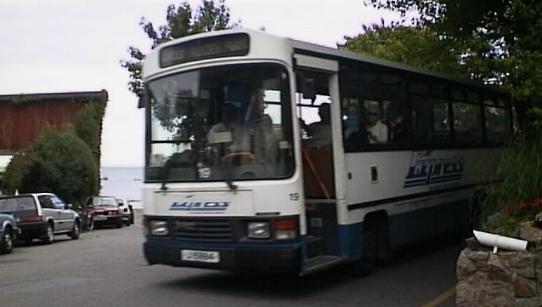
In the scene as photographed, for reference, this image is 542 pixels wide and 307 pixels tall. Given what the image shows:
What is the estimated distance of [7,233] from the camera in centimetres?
2016

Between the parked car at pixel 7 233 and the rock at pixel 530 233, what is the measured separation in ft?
49.5

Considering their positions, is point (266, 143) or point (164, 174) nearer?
point (266, 143)

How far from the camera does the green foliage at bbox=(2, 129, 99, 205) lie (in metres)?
31.9

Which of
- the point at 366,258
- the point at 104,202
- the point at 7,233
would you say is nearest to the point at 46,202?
the point at 7,233

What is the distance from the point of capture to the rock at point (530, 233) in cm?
800

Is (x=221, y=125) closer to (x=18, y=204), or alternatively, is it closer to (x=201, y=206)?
(x=201, y=206)

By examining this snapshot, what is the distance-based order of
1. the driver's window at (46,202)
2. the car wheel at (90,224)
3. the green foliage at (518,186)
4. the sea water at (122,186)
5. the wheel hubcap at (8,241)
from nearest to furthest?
the green foliage at (518,186) < the wheel hubcap at (8,241) < the driver's window at (46,202) < the car wheel at (90,224) < the sea water at (122,186)

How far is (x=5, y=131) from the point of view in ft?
136

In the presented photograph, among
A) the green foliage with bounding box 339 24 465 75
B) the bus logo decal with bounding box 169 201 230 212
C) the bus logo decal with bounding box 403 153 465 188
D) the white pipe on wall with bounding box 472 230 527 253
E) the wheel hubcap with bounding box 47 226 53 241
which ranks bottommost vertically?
the wheel hubcap with bounding box 47 226 53 241

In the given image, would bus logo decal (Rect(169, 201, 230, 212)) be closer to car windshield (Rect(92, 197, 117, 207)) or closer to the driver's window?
the driver's window

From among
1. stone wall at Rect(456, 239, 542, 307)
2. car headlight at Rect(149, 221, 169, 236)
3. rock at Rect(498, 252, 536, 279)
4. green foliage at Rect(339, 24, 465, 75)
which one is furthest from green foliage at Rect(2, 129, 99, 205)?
rock at Rect(498, 252, 536, 279)

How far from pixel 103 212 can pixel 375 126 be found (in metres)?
24.8

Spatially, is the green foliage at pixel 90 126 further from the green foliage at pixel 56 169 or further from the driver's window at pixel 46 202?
the driver's window at pixel 46 202

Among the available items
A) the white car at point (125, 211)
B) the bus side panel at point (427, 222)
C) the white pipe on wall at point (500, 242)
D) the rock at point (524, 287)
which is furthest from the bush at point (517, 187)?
the white car at point (125, 211)
